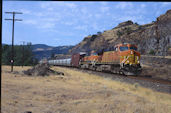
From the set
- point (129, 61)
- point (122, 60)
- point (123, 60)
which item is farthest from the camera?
point (122, 60)

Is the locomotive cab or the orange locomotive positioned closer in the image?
the locomotive cab

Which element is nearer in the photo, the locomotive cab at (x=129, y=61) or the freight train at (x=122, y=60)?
the locomotive cab at (x=129, y=61)

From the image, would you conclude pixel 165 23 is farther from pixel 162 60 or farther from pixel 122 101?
pixel 122 101

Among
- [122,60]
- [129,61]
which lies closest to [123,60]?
[122,60]

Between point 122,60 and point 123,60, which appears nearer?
point 123,60

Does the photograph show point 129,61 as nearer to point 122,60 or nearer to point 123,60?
point 123,60

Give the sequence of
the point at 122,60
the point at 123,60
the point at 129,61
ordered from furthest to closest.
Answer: the point at 122,60
the point at 123,60
the point at 129,61

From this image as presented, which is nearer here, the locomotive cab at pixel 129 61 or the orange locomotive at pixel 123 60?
the locomotive cab at pixel 129 61

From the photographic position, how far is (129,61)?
22.8 m

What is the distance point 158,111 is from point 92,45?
126 metres

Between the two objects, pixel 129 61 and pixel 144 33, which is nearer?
pixel 129 61

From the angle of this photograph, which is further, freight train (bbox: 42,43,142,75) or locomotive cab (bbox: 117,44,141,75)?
freight train (bbox: 42,43,142,75)

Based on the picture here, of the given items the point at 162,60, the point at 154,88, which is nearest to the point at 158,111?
the point at 154,88

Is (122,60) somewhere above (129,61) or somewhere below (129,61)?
above
